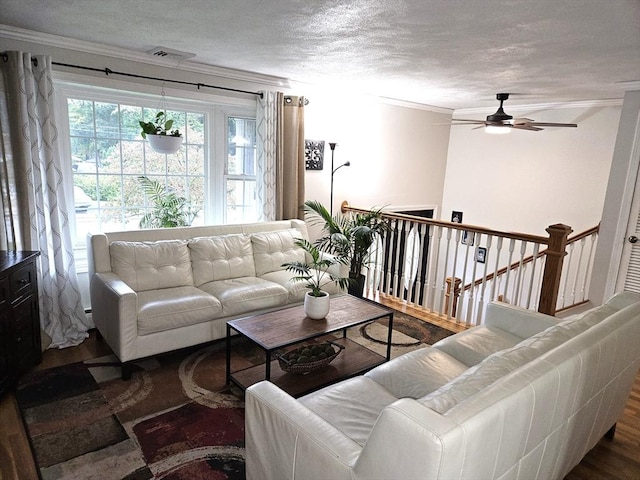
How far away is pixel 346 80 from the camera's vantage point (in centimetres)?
429

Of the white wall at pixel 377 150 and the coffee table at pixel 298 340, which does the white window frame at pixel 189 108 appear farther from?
the coffee table at pixel 298 340

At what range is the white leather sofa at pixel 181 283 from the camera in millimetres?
2852

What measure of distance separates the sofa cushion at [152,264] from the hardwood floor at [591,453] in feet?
3.47

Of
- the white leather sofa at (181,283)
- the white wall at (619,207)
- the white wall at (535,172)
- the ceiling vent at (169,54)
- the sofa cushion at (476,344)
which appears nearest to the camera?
the sofa cushion at (476,344)

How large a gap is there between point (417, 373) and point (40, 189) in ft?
9.78

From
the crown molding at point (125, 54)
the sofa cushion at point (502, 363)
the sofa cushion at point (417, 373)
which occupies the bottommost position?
the sofa cushion at point (417, 373)

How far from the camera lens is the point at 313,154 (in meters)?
4.88

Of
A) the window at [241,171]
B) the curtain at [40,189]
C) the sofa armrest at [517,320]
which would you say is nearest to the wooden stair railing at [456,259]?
the sofa armrest at [517,320]

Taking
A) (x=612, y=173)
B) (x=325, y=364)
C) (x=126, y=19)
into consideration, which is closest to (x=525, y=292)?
(x=612, y=173)

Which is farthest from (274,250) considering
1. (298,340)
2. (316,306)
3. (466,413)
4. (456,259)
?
(466,413)

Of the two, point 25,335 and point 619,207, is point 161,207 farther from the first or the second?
point 619,207

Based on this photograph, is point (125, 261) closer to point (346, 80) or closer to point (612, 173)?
point (346, 80)

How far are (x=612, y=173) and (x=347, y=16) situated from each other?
3.22m

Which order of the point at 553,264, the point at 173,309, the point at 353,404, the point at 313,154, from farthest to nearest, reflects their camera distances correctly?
the point at 313,154 → the point at 553,264 → the point at 173,309 → the point at 353,404
